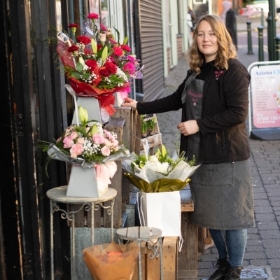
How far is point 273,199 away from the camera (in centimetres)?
734

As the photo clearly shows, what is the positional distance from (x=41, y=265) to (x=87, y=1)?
267 cm

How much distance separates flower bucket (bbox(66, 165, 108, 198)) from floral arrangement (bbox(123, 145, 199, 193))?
486 millimetres

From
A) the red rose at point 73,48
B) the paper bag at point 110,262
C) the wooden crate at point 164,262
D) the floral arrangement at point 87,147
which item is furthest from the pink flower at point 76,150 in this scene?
the wooden crate at point 164,262

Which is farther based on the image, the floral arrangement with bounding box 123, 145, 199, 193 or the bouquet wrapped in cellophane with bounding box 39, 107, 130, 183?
the floral arrangement with bounding box 123, 145, 199, 193

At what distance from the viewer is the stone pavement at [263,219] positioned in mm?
5410

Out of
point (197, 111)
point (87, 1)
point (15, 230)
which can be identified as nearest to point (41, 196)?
point (15, 230)

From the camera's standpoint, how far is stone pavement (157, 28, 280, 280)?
213 inches

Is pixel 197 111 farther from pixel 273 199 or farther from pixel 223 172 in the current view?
pixel 273 199

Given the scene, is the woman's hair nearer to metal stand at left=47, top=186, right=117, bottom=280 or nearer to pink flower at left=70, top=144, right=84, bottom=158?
metal stand at left=47, top=186, right=117, bottom=280

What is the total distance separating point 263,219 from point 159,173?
2.36m

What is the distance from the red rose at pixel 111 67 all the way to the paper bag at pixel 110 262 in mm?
1042

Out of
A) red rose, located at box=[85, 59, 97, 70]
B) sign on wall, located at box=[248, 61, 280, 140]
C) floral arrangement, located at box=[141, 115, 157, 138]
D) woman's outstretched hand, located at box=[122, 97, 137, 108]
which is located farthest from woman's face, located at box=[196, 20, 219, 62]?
sign on wall, located at box=[248, 61, 280, 140]

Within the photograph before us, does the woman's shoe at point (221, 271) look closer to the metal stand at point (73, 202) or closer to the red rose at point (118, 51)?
the metal stand at point (73, 202)

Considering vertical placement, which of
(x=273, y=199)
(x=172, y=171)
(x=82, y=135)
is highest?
(x=82, y=135)
